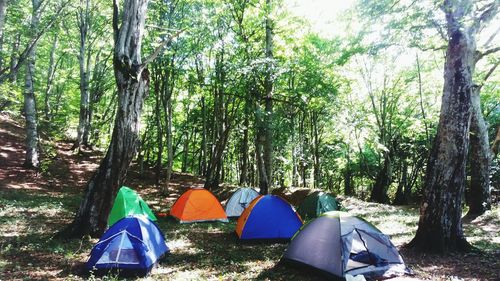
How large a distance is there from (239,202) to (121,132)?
687 centimetres

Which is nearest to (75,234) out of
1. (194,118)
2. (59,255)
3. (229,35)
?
(59,255)

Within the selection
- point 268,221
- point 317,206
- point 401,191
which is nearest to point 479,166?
point 317,206

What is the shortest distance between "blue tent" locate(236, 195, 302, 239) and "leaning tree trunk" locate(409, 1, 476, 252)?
3696 mm

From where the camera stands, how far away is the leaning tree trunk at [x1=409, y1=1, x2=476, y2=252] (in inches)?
342

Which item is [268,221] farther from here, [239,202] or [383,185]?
[383,185]

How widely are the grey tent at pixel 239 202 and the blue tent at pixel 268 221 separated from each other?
3771 millimetres

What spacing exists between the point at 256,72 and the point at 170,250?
30.2ft

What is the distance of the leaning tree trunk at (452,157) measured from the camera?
342 inches

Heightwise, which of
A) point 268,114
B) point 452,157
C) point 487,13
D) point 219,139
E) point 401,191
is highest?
point 487,13

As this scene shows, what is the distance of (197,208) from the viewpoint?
44.9 ft

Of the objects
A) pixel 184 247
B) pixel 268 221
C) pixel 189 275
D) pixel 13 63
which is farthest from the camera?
pixel 13 63

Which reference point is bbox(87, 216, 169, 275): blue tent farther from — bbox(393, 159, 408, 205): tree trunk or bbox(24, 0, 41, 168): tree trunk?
bbox(393, 159, 408, 205): tree trunk

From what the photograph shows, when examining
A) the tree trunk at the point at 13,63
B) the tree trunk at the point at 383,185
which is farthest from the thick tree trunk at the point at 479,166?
the tree trunk at the point at 13,63

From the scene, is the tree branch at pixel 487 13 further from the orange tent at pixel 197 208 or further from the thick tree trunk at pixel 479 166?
the orange tent at pixel 197 208
